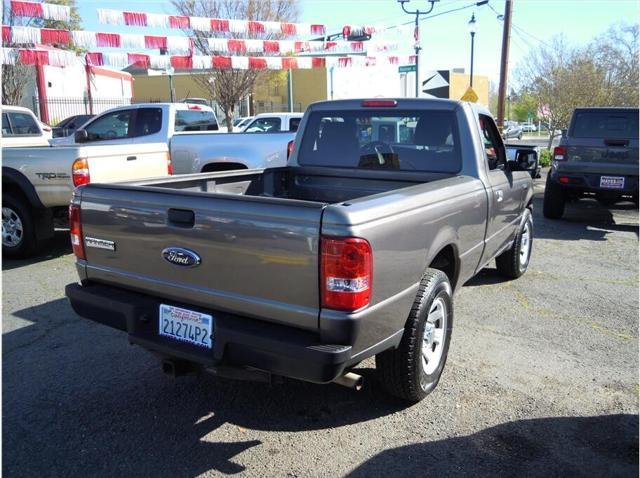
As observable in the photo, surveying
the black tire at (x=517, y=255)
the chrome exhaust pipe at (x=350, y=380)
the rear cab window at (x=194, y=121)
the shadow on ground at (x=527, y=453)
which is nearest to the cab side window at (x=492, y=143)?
the black tire at (x=517, y=255)

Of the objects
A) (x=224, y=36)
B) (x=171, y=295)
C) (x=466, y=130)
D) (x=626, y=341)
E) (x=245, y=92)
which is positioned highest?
(x=224, y=36)

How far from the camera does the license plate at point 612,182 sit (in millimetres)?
8984

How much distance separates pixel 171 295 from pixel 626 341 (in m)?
3.72

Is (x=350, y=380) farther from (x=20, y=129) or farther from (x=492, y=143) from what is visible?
(x=20, y=129)

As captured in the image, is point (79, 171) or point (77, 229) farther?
point (79, 171)

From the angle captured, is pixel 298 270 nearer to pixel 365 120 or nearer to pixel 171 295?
pixel 171 295

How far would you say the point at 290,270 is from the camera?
259 cm

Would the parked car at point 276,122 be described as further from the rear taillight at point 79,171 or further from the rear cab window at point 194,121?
the rear taillight at point 79,171

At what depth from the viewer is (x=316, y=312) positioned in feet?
8.45

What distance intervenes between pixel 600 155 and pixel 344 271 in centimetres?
823

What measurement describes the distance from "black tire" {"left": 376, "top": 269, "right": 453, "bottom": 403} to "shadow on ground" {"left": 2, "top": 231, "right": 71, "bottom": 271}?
5352 mm

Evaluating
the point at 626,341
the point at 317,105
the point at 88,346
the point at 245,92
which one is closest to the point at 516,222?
the point at 626,341

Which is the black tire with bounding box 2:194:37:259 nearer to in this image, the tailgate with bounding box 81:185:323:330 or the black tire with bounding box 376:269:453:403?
the tailgate with bounding box 81:185:323:330

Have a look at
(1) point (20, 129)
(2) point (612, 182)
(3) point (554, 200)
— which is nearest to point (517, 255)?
(2) point (612, 182)
